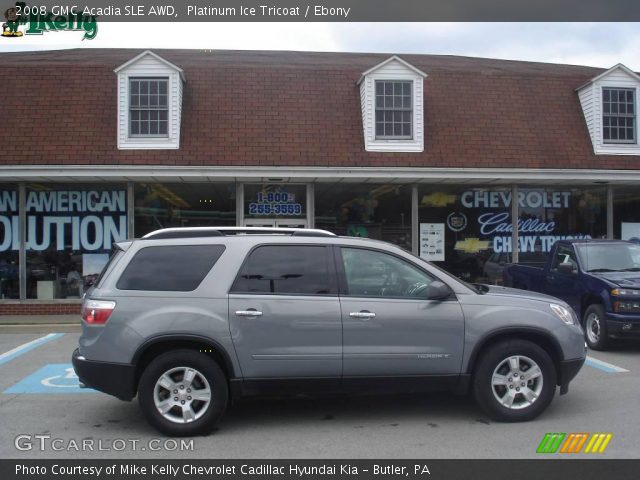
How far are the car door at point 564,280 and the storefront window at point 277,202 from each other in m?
5.73

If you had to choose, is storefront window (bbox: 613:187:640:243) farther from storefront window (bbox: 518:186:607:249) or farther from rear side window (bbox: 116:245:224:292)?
rear side window (bbox: 116:245:224:292)

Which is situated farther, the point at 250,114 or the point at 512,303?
the point at 250,114

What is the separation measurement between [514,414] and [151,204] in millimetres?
10175

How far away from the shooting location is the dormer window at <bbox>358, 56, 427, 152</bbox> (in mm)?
13531

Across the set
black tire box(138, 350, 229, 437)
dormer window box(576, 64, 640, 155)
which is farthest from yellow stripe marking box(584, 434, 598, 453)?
dormer window box(576, 64, 640, 155)

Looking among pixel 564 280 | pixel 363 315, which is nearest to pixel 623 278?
pixel 564 280

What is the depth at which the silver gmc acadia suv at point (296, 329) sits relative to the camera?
5.38 m

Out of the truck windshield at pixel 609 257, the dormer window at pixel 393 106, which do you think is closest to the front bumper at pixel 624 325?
the truck windshield at pixel 609 257

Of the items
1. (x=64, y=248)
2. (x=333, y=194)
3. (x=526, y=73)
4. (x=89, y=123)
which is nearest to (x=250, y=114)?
(x=333, y=194)

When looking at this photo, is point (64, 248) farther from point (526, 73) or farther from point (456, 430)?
point (526, 73)

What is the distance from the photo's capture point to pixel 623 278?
29.7 ft

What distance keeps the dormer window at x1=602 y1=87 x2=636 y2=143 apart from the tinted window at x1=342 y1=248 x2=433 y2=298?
423 inches

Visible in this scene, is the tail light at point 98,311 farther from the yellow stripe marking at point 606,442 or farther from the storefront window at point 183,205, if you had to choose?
the storefront window at point 183,205

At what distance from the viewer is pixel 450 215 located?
46.8ft
